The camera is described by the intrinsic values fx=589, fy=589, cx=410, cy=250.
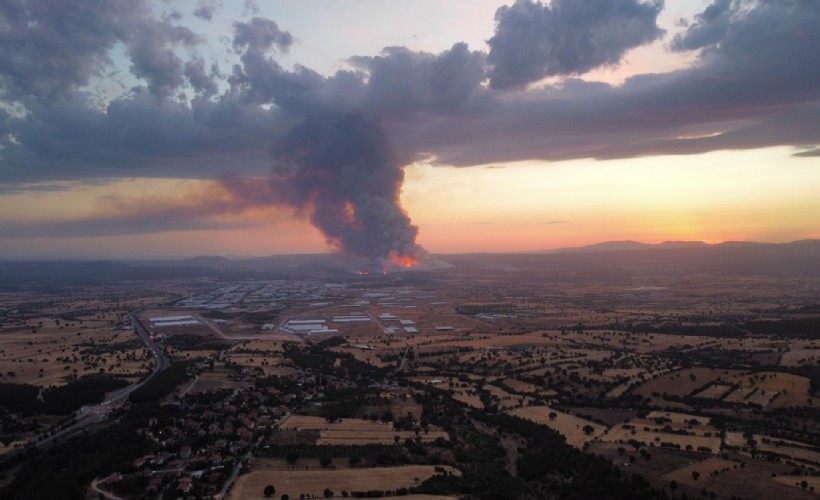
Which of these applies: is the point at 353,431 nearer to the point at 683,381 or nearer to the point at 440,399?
the point at 440,399

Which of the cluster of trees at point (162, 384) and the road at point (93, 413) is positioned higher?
the cluster of trees at point (162, 384)

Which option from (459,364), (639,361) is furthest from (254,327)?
(639,361)

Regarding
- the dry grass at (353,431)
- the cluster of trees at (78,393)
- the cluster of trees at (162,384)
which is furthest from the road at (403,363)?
the cluster of trees at (78,393)

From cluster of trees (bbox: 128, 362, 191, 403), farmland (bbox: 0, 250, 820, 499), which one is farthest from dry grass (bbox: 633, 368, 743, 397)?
cluster of trees (bbox: 128, 362, 191, 403)

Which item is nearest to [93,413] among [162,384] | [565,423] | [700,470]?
[162,384]

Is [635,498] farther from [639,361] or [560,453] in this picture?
[639,361]

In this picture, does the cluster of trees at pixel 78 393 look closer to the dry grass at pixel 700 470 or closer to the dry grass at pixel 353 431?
the dry grass at pixel 353 431

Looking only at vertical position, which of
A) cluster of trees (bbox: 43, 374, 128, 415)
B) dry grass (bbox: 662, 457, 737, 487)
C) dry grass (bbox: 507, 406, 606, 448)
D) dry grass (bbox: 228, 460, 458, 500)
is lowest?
dry grass (bbox: 507, 406, 606, 448)

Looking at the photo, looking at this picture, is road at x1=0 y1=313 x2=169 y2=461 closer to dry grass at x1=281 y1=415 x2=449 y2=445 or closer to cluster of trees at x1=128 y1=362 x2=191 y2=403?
cluster of trees at x1=128 y1=362 x2=191 y2=403

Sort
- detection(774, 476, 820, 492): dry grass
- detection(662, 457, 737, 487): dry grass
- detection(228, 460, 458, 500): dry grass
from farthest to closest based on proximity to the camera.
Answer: detection(662, 457, 737, 487): dry grass
detection(228, 460, 458, 500): dry grass
detection(774, 476, 820, 492): dry grass

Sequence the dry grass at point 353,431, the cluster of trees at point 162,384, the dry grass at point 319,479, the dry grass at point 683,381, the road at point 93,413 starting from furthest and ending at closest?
1. the dry grass at point 683,381
2. the cluster of trees at point 162,384
3. the road at point 93,413
4. the dry grass at point 353,431
5. the dry grass at point 319,479

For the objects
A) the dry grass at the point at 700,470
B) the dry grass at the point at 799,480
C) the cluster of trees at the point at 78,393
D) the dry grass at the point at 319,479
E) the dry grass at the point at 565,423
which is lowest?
the dry grass at the point at 565,423
